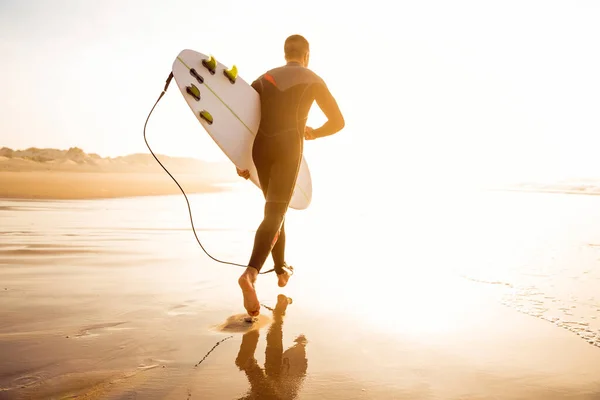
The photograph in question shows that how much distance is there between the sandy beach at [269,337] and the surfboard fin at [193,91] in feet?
4.48

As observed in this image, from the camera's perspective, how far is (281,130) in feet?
9.82

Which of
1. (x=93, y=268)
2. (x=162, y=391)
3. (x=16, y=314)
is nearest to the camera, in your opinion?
(x=162, y=391)

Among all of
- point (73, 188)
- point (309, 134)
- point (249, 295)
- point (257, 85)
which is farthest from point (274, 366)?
point (73, 188)

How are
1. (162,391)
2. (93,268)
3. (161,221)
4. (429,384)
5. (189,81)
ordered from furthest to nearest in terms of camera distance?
(161,221) → (93,268) → (189,81) → (429,384) → (162,391)

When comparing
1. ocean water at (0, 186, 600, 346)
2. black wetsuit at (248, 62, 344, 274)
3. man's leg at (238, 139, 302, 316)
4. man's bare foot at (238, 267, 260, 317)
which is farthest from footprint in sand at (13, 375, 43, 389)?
black wetsuit at (248, 62, 344, 274)

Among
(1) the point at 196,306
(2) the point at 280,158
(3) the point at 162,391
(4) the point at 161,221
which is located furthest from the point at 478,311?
(4) the point at 161,221

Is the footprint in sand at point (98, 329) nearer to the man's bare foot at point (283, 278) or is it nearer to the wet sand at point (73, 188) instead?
the man's bare foot at point (283, 278)

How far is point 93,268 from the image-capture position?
3877mm

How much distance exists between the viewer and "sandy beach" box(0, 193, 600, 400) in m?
1.80

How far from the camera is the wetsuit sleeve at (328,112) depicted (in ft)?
10.1

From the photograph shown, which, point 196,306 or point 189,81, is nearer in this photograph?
point 196,306

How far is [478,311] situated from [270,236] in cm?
141

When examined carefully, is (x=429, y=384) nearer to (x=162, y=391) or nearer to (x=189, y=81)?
(x=162, y=391)

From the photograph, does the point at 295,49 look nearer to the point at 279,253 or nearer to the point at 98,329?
the point at 279,253
